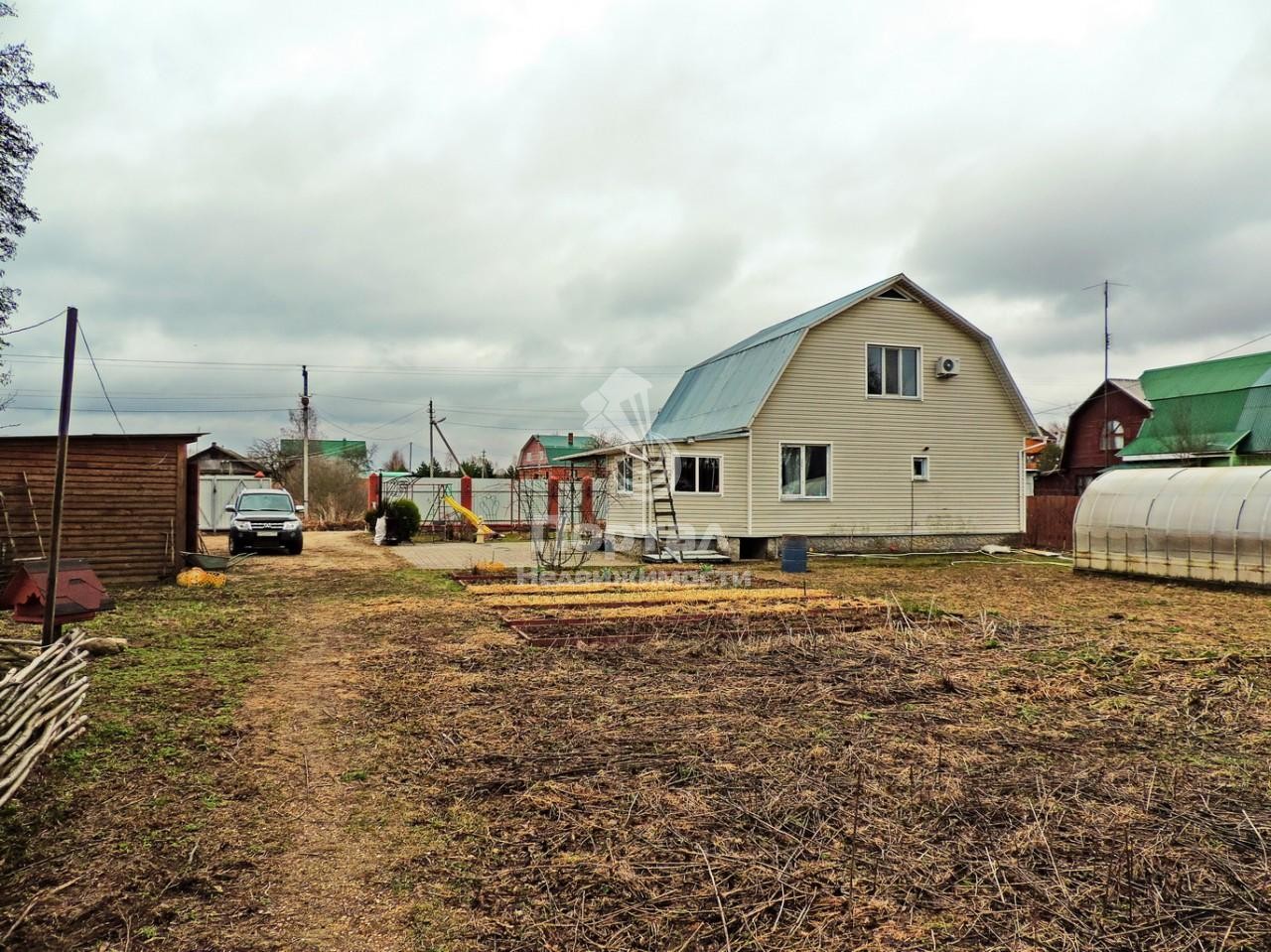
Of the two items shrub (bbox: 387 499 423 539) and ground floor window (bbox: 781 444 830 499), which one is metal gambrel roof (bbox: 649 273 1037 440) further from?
shrub (bbox: 387 499 423 539)

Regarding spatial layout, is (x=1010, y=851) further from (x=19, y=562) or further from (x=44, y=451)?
(x=44, y=451)

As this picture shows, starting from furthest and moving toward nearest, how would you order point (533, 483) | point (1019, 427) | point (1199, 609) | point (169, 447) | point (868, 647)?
point (533, 483) → point (1019, 427) → point (169, 447) → point (1199, 609) → point (868, 647)

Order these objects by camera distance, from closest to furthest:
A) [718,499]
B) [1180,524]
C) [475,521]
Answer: [1180,524] < [718,499] < [475,521]

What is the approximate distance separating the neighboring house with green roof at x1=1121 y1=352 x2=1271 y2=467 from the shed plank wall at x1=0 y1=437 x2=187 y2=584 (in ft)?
107

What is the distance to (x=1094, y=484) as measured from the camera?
55.3 ft

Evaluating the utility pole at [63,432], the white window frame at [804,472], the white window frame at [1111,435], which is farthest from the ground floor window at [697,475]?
the white window frame at [1111,435]

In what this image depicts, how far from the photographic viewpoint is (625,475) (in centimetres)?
2119

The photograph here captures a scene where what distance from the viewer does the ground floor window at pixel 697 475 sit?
19.0 m

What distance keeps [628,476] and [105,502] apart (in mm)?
11273

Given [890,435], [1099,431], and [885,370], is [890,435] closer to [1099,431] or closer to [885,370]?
[885,370]

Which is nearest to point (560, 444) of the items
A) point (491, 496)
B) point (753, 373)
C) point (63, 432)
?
point (491, 496)

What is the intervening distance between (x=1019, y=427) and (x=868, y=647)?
16.0m

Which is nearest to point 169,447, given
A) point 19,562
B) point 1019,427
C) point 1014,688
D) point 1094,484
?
point 19,562

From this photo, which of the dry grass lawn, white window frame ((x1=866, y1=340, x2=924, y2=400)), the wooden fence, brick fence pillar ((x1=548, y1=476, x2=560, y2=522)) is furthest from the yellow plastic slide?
the dry grass lawn
